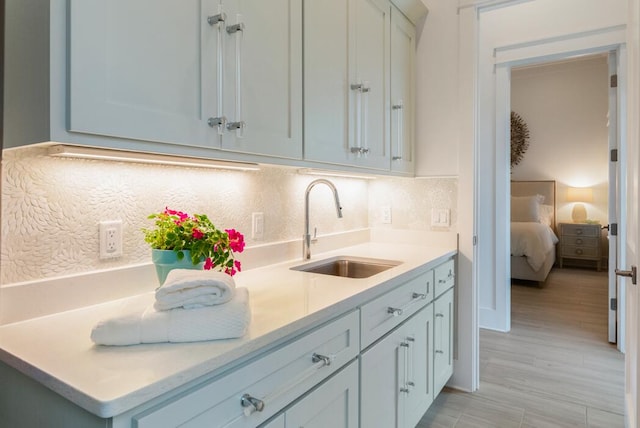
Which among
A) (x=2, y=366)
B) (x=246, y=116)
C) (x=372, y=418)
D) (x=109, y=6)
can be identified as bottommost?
(x=372, y=418)

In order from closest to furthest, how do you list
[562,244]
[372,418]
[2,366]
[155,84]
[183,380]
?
[183,380], [2,366], [155,84], [372,418], [562,244]

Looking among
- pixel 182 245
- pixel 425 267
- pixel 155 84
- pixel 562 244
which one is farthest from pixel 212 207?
pixel 562 244

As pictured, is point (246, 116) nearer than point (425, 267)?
Yes

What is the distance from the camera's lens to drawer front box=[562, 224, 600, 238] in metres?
5.80

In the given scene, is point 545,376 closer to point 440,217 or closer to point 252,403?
point 440,217

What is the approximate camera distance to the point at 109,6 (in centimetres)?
85

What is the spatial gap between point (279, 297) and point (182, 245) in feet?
1.09

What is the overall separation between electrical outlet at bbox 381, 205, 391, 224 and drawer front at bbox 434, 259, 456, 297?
50 centimetres

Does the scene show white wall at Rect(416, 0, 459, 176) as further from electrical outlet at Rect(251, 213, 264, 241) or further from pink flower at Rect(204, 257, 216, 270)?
pink flower at Rect(204, 257, 216, 270)

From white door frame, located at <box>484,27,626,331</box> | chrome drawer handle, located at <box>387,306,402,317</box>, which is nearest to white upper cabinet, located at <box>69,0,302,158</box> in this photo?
chrome drawer handle, located at <box>387,306,402,317</box>

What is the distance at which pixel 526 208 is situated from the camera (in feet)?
18.9

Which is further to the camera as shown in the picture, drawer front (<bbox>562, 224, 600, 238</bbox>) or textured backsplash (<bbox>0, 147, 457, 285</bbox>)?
drawer front (<bbox>562, 224, 600, 238</bbox>)

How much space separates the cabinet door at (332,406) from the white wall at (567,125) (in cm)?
629

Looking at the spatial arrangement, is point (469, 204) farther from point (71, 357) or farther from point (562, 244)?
point (562, 244)
